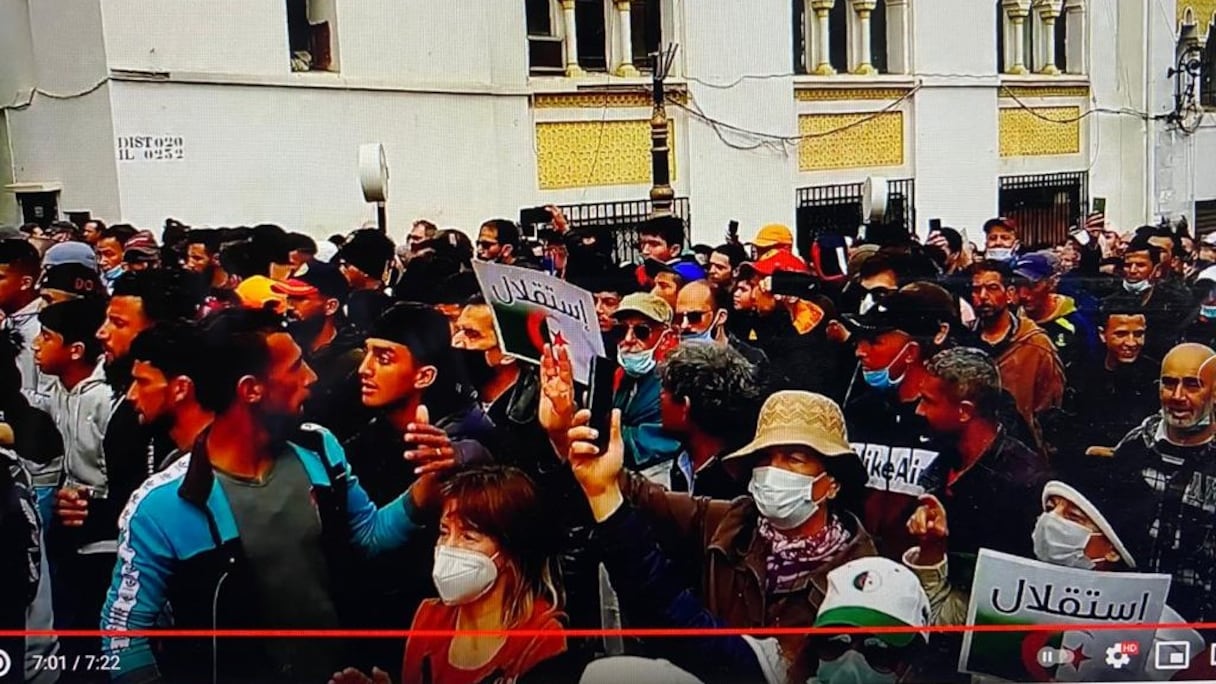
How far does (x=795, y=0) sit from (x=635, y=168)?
556mm

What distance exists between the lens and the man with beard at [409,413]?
2.54 metres

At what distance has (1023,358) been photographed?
2.57 m

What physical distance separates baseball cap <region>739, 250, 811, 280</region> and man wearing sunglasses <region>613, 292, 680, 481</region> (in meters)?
0.30

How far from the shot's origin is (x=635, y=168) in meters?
2.82

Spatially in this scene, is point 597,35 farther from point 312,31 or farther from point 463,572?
point 463,572

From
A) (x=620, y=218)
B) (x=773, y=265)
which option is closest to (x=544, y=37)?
(x=620, y=218)

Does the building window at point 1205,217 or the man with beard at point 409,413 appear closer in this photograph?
the man with beard at point 409,413

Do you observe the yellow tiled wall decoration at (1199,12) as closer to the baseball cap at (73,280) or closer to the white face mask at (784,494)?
the white face mask at (784,494)

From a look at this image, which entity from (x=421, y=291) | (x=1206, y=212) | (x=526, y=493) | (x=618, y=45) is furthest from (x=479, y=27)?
(x=1206, y=212)

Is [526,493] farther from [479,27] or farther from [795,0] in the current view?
[795,0]

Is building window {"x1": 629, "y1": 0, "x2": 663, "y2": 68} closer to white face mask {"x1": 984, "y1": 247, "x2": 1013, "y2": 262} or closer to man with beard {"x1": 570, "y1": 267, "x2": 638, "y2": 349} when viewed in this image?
man with beard {"x1": 570, "y1": 267, "x2": 638, "y2": 349}

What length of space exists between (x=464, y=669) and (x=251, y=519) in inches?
21.9

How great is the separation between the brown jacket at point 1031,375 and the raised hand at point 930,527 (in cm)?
26
